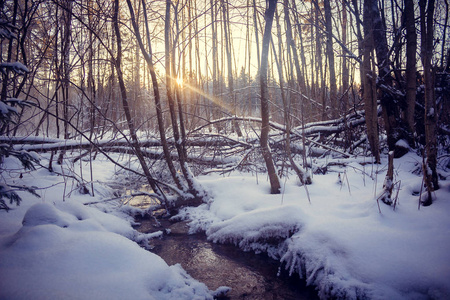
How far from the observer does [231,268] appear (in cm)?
229

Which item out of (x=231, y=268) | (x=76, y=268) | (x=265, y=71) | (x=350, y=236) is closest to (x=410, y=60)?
(x=265, y=71)

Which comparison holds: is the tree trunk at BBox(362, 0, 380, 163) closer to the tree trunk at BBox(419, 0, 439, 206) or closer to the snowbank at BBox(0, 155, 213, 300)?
the tree trunk at BBox(419, 0, 439, 206)

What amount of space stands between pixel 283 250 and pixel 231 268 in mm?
583

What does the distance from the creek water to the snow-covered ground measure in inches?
4.4

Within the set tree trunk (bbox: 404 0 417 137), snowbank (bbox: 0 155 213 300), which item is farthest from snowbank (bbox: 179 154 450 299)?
tree trunk (bbox: 404 0 417 137)

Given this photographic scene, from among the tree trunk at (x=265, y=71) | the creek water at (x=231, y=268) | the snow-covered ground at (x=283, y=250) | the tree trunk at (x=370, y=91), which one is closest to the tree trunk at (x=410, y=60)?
the tree trunk at (x=370, y=91)

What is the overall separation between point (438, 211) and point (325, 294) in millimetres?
1231

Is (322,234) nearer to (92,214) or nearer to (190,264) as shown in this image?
(190,264)

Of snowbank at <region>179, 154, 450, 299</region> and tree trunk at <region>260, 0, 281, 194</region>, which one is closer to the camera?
snowbank at <region>179, 154, 450, 299</region>

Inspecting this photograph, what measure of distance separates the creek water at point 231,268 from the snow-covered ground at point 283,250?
0.11 m

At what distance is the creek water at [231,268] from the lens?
1.93 metres

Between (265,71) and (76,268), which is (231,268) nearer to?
(76,268)

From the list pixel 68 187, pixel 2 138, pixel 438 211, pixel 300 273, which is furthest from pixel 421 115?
pixel 2 138

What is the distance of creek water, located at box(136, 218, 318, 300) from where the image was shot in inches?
76.2
